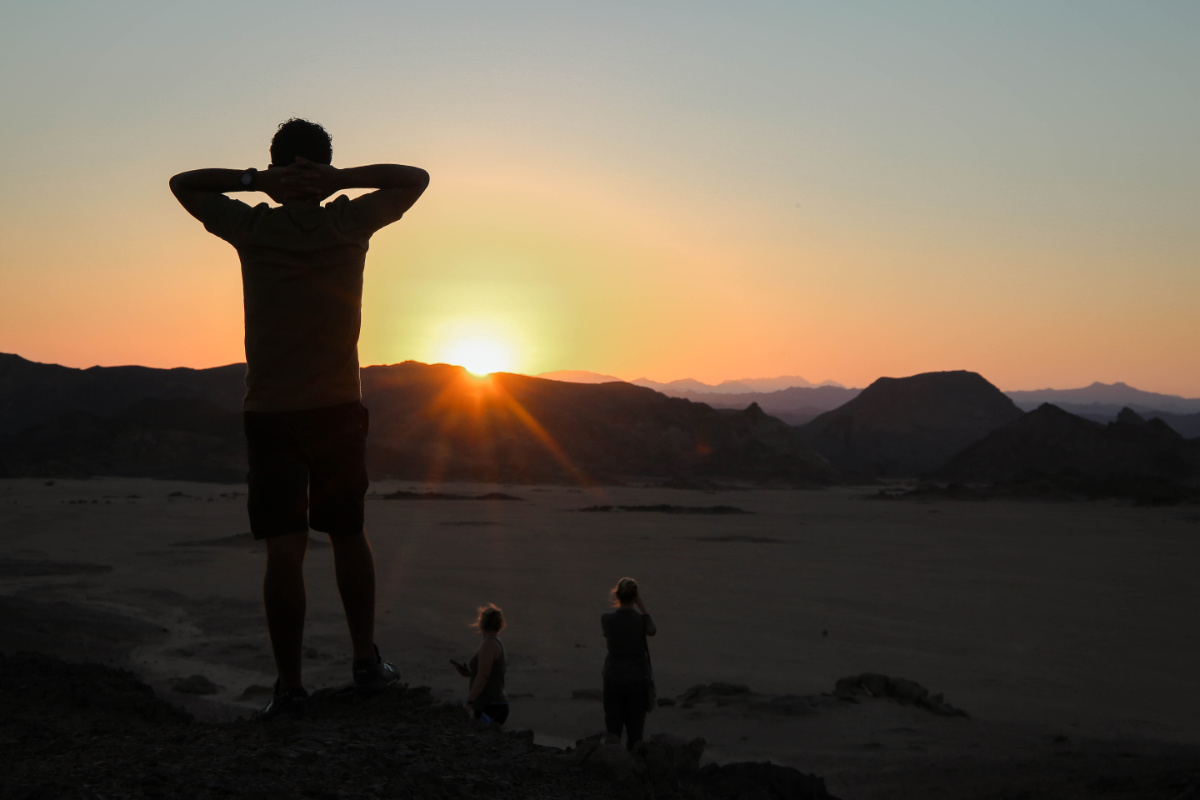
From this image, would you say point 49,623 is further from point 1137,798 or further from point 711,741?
point 1137,798

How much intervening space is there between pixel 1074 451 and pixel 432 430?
43056 millimetres

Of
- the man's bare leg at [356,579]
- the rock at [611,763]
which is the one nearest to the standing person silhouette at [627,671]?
the rock at [611,763]

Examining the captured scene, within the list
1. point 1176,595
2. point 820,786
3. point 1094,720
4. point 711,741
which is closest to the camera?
point 820,786

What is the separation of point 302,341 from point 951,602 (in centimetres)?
1807

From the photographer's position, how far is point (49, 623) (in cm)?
1241

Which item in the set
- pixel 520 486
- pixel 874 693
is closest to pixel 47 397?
pixel 520 486

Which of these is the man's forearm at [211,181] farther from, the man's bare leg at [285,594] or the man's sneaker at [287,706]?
the man's sneaker at [287,706]

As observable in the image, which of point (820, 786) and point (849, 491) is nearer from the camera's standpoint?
point (820, 786)

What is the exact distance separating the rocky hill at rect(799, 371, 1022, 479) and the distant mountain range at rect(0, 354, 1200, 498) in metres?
0.28

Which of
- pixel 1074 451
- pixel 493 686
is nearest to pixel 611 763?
pixel 493 686

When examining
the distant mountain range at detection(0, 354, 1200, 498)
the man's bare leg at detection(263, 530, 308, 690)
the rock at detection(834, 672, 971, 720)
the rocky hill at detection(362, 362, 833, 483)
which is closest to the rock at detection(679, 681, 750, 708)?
the rock at detection(834, 672, 971, 720)

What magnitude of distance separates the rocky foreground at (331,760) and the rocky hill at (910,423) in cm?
8089

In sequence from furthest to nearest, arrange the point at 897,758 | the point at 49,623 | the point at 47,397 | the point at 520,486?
the point at 47,397 → the point at 520,486 → the point at 49,623 → the point at 897,758

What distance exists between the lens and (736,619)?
56.4 ft
